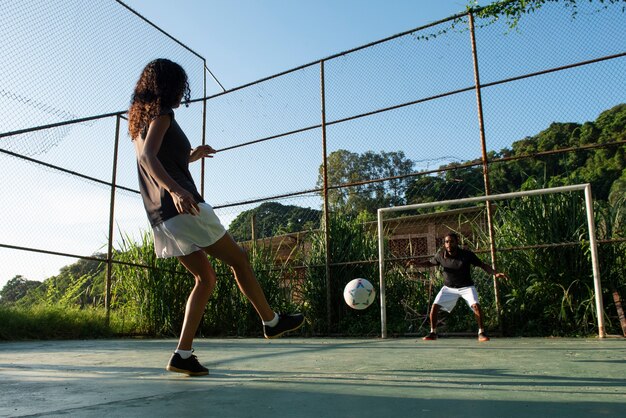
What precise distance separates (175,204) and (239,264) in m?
0.47

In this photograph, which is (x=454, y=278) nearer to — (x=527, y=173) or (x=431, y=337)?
(x=431, y=337)

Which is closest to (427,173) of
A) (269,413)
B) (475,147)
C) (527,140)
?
(475,147)

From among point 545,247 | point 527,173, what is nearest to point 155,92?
point 545,247

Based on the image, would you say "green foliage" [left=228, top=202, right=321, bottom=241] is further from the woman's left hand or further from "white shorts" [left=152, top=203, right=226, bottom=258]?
"white shorts" [left=152, top=203, right=226, bottom=258]

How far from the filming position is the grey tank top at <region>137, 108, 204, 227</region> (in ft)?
8.52

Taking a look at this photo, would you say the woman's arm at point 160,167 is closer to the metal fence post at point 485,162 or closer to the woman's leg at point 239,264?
the woman's leg at point 239,264

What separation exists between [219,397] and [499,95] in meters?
5.24

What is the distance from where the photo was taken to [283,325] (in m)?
2.83

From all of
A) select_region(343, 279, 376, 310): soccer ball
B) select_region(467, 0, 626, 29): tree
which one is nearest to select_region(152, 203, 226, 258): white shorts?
select_region(343, 279, 376, 310): soccer ball

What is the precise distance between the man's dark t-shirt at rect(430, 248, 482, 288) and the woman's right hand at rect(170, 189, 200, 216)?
402 cm

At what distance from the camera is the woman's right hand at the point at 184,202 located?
2.38m

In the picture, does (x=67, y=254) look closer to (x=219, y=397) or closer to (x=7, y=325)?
(x=7, y=325)

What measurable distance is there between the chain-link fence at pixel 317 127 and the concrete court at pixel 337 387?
3100 millimetres

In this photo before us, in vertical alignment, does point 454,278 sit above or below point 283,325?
above
